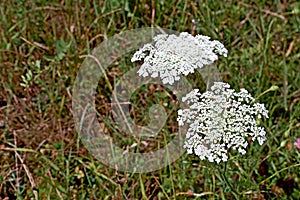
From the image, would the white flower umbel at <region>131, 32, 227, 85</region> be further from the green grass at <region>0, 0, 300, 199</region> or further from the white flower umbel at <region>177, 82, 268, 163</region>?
the green grass at <region>0, 0, 300, 199</region>

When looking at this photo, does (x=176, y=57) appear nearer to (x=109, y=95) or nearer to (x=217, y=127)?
(x=217, y=127)

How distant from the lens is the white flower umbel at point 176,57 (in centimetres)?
116

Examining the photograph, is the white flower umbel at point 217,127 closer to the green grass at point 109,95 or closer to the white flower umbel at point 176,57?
the white flower umbel at point 176,57

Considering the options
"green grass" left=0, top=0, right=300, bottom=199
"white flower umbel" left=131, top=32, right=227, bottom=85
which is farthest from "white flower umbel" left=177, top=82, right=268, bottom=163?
"green grass" left=0, top=0, right=300, bottom=199

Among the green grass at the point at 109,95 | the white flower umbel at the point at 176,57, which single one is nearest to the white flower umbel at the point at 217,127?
the white flower umbel at the point at 176,57

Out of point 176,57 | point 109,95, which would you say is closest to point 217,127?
point 176,57

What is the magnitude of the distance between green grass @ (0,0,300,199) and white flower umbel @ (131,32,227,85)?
1.55 feet

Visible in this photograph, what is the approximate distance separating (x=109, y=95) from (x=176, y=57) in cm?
85

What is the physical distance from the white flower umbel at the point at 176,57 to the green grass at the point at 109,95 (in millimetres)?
473

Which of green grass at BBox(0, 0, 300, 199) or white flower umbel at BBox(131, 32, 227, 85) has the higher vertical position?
white flower umbel at BBox(131, 32, 227, 85)

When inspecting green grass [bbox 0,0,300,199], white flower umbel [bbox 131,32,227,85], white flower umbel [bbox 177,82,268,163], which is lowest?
green grass [bbox 0,0,300,199]

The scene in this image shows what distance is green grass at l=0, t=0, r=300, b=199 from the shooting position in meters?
1.70

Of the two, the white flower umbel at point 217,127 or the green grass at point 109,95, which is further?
the green grass at point 109,95

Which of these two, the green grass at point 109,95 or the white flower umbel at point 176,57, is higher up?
the white flower umbel at point 176,57
